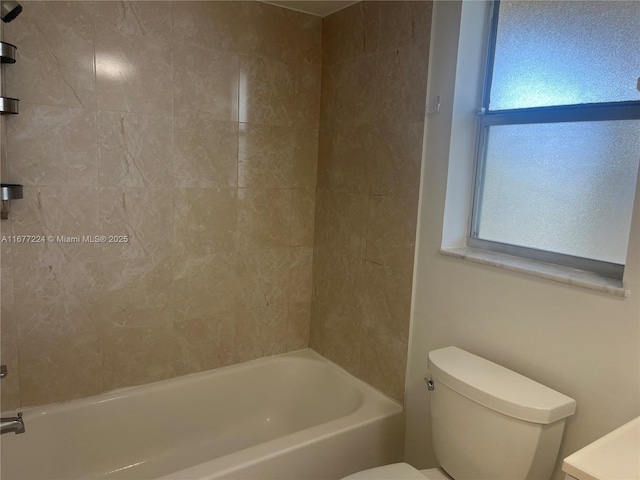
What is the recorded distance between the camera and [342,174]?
2340mm

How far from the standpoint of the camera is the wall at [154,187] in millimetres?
1821

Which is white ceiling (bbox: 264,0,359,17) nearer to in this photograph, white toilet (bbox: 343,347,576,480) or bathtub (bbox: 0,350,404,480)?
white toilet (bbox: 343,347,576,480)

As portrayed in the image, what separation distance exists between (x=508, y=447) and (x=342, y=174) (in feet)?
4.70

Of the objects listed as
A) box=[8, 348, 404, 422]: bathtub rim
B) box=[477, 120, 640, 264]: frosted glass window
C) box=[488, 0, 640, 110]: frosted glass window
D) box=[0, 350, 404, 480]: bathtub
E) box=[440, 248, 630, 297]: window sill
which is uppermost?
box=[488, 0, 640, 110]: frosted glass window

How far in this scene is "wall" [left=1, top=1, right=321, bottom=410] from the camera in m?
1.82

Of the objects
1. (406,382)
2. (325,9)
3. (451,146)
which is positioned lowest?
(406,382)

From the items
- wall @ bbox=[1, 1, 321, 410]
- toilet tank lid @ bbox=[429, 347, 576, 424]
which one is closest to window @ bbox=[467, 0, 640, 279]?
toilet tank lid @ bbox=[429, 347, 576, 424]

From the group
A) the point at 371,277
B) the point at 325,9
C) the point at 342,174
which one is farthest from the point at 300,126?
the point at 371,277

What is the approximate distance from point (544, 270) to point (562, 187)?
291 millimetres

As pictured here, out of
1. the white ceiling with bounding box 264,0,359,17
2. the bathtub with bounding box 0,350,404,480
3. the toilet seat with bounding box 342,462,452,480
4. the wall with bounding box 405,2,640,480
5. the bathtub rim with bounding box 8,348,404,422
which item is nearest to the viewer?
the wall with bounding box 405,2,640,480

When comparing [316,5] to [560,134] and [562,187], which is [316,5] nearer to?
[560,134]

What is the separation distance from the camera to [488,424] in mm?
1388

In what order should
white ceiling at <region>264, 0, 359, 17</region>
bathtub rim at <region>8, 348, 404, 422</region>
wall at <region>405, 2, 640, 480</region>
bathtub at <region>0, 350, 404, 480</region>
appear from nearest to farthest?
wall at <region>405, 2, 640, 480</region> → bathtub at <region>0, 350, 404, 480</region> → bathtub rim at <region>8, 348, 404, 422</region> → white ceiling at <region>264, 0, 359, 17</region>

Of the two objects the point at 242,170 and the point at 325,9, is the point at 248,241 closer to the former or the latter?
the point at 242,170
